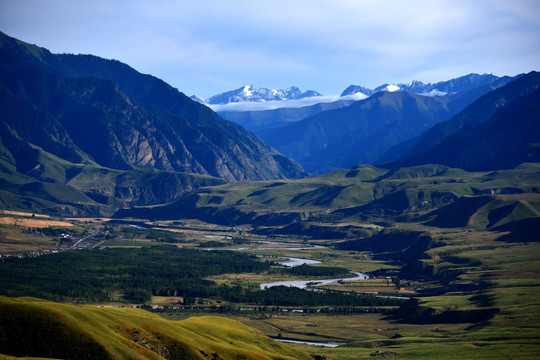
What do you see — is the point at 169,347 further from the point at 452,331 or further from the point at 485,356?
the point at 452,331

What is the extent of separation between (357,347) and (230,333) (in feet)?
155

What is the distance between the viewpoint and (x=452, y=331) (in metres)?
194

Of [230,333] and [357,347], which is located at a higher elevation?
[230,333]

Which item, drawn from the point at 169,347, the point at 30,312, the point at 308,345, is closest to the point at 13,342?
the point at 30,312

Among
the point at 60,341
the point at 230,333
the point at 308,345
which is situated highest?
the point at 60,341

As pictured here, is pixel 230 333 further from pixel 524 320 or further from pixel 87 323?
pixel 524 320

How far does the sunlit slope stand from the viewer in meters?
104

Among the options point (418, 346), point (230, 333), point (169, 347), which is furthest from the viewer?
point (418, 346)

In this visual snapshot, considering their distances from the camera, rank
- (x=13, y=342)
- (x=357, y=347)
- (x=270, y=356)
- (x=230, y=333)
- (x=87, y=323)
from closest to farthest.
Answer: (x=13, y=342)
(x=87, y=323)
(x=270, y=356)
(x=230, y=333)
(x=357, y=347)

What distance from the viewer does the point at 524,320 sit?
184875 mm

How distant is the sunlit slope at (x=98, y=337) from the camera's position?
4094 inches

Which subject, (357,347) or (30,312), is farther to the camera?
(357,347)

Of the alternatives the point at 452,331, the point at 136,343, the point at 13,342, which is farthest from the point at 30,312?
the point at 452,331

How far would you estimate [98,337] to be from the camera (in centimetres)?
10756
